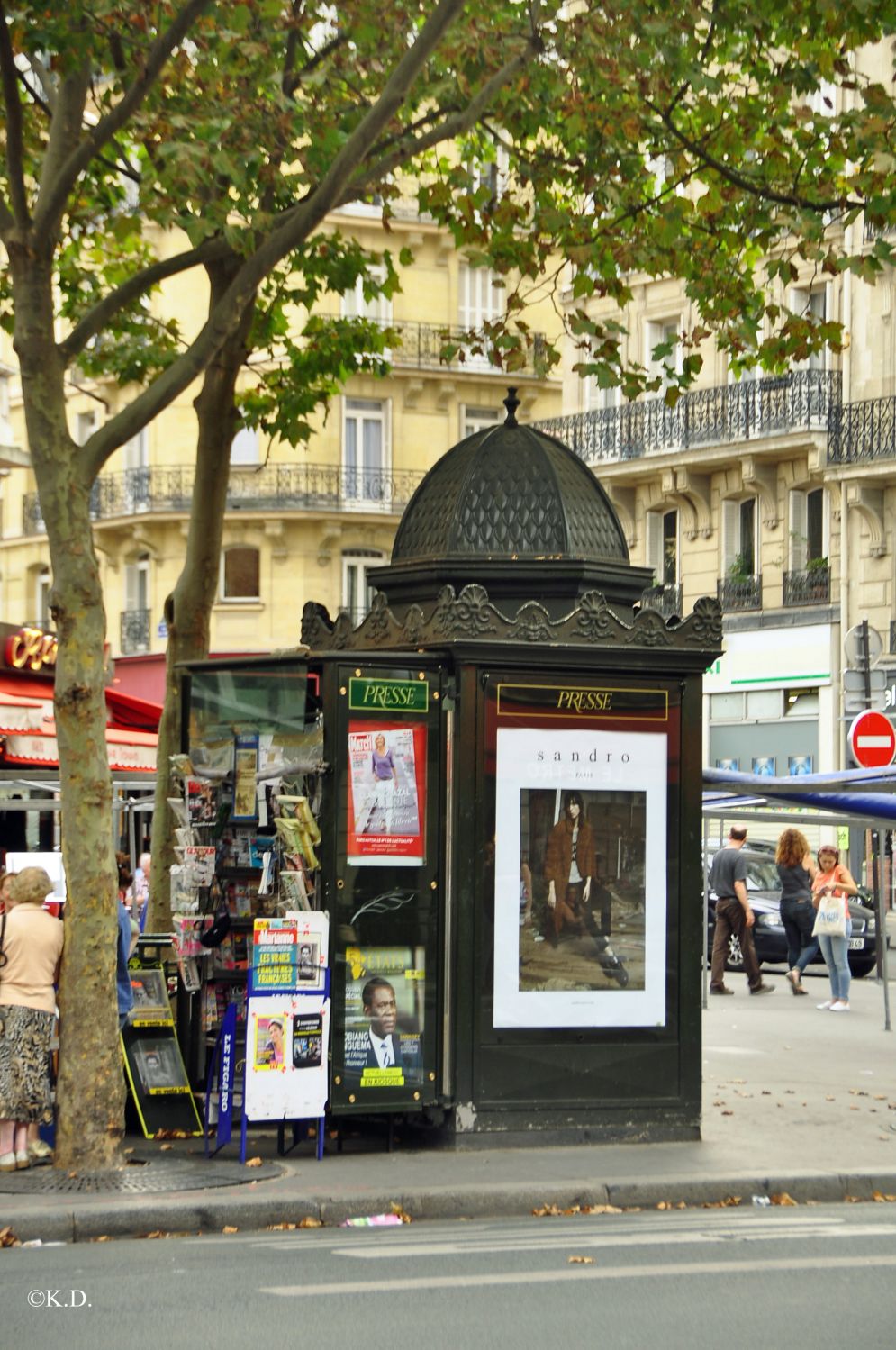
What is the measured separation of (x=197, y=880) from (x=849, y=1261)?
15.1 feet

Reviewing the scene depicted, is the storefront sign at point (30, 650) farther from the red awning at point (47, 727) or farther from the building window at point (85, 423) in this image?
the building window at point (85, 423)

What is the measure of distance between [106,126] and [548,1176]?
19.1 ft

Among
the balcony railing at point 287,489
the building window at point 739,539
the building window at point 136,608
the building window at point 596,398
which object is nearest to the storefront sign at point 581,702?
the building window at point 739,539

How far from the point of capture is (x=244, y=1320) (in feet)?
24.7

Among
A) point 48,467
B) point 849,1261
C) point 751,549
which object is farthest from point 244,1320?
point 751,549

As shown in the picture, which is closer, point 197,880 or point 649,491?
point 197,880

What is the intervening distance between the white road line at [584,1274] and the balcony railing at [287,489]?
134ft

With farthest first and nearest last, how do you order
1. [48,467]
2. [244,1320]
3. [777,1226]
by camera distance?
[48,467], [777,1226], [244,1320]

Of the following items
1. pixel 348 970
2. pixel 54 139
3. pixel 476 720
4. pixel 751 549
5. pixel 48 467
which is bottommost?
pixel 348 970

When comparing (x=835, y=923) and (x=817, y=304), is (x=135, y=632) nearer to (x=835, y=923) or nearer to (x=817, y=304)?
(x=817, y=304)

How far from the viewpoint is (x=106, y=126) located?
36.2 feet

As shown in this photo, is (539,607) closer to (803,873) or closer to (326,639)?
(326,639)

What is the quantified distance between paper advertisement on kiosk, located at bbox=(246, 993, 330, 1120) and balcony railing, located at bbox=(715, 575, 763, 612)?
3103 centimetres

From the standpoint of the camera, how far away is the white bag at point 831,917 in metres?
20.9
